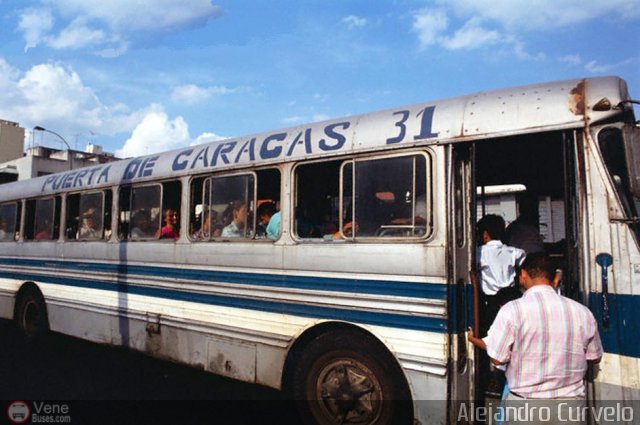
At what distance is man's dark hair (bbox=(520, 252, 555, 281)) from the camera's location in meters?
A: 2.70

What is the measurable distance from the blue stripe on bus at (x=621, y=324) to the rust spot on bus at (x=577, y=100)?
1250mm

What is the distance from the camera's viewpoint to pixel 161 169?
588 centimetres

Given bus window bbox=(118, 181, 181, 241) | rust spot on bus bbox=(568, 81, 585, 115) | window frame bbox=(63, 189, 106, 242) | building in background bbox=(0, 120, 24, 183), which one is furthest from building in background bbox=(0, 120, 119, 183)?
rust spot on bus bbox=(568, 81, 585, 115)

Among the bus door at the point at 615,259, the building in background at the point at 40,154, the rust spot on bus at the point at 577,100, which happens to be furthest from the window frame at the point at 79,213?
the building in background at the point at 40,154

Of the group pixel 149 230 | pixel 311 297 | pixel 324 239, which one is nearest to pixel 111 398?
pixel 149 230

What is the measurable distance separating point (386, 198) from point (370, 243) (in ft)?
1.31

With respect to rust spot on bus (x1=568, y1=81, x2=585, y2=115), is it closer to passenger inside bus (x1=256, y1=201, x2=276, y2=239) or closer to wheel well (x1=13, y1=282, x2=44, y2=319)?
passenger inside bus (x1=256, y1=201, x2=276, y2=239)

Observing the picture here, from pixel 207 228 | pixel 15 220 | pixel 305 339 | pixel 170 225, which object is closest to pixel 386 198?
pixel 305 339

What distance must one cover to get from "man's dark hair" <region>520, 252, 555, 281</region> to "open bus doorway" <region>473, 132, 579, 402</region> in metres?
0.82

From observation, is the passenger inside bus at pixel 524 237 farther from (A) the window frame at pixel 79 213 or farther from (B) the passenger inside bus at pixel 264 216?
(A) the window frame at pixel 79 213

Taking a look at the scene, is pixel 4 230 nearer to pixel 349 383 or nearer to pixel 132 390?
pixel 132 390

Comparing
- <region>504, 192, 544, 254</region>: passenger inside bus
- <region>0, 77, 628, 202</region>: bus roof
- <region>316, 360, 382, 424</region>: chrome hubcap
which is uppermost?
<region>0, 77, 628, 202</region>: bus roof

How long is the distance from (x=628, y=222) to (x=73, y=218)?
22.8ft

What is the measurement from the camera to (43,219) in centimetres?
779
